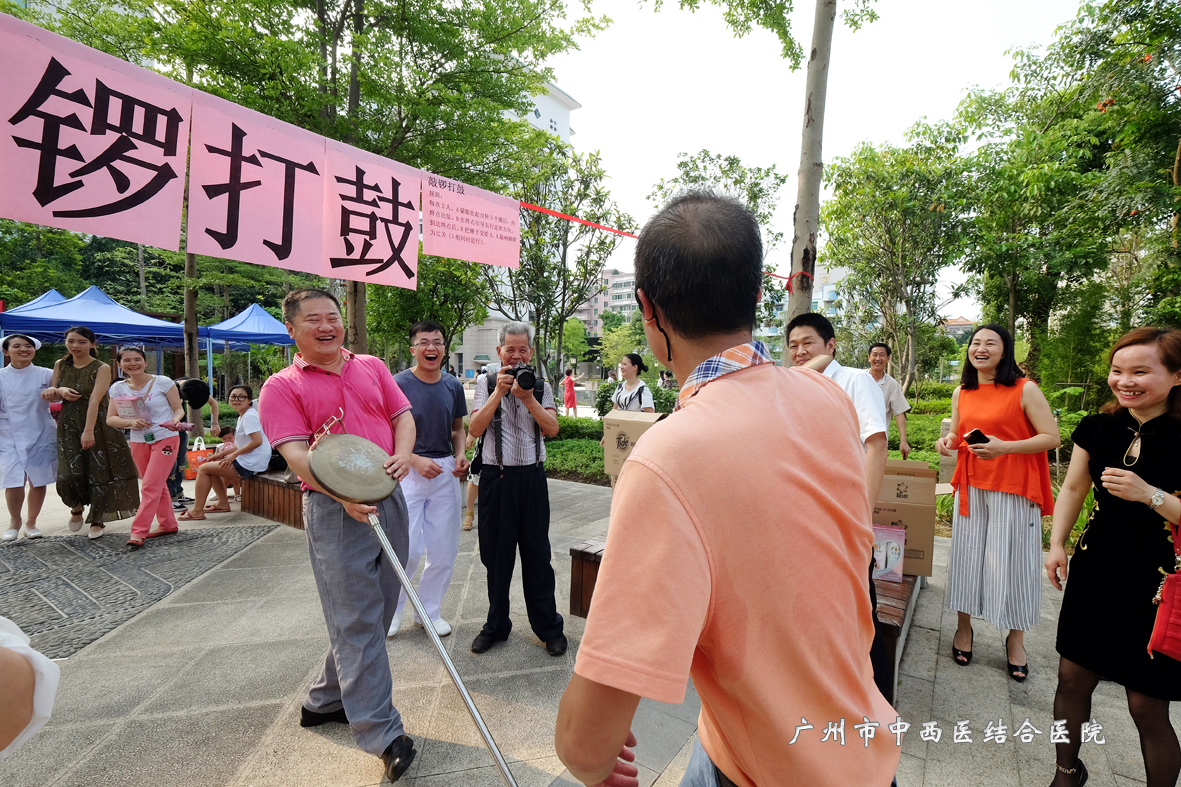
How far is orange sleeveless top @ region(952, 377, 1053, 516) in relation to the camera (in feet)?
9.38

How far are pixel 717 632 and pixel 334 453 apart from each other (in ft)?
5.44

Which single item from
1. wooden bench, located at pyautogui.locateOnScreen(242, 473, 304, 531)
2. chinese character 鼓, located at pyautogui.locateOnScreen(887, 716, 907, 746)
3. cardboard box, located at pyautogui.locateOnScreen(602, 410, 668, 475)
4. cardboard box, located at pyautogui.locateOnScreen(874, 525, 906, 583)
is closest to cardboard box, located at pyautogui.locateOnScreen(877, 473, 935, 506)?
cardboard box, located at pyautogui.locateOnScreen(874, 525, 906, 583)

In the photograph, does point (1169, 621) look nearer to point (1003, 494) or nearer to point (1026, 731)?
point (1026, 731)

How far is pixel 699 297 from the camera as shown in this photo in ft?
3.20

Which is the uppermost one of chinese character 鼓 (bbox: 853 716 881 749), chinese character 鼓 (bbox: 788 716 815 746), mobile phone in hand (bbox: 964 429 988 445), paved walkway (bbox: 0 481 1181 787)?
mobile phone in hand (bbox: 964 429 988 445)

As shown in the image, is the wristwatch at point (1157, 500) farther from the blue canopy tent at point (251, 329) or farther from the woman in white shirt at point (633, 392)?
the blue canopy tent at point (251, 329)

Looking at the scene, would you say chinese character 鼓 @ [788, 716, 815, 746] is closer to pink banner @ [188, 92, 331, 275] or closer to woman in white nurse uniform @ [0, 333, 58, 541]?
pink banner @ [188, 92, 331, 275]

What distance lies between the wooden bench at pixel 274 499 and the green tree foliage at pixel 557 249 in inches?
254

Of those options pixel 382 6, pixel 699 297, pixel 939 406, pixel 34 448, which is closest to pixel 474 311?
pixel 382 6

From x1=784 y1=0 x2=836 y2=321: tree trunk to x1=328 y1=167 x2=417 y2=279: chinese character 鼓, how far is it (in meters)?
2.83

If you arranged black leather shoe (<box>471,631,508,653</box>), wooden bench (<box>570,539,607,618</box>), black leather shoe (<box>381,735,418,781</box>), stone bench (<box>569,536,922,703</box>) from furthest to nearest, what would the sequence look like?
wooden bench (<box>570,539,607,618</box>)
black leather shoe (<box>471,631,508,653</box>)
stone bench (<box>569,536,922,703</box>)
black leather shoe (<box>381,735,418,781</box>)

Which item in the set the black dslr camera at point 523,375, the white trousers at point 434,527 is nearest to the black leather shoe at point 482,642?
the white trousers at point 434,527

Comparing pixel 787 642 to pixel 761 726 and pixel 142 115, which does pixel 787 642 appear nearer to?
pixel 761 726

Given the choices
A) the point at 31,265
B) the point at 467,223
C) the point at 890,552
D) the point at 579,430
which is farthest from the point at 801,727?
the point at 31,265
